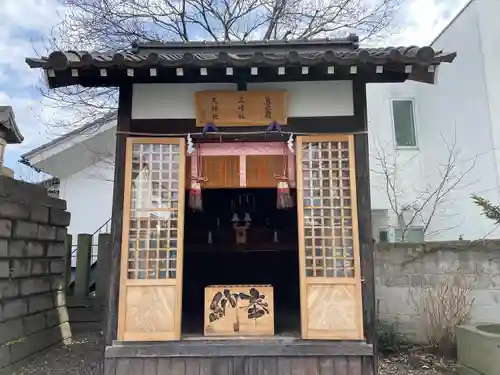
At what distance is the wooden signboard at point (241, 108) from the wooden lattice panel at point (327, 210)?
2.03 feet

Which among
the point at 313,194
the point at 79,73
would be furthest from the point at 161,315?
the point at 79,73

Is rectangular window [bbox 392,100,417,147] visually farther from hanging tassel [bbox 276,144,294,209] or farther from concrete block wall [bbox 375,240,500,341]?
hanging tassel [bbox 276,144,294,209]

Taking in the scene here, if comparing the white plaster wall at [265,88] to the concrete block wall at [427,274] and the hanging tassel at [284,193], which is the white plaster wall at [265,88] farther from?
the concrete block wall at [427,274]

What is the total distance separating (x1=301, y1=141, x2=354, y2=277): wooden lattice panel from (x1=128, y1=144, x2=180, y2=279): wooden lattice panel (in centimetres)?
163

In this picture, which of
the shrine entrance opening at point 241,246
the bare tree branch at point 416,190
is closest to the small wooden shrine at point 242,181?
the shrine entrance opening at point 241,246

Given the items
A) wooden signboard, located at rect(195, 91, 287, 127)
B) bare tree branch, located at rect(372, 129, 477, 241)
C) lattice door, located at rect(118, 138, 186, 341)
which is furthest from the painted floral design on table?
bare tree branch, located at rect(372, 129, 477, 241)

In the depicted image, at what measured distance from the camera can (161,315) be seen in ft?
15.7

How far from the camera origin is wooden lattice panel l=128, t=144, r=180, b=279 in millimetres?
4934

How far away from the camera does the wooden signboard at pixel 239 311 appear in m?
5.12

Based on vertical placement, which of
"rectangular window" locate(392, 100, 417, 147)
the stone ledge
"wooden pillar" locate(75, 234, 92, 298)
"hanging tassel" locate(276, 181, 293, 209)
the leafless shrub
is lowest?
the stone ledge

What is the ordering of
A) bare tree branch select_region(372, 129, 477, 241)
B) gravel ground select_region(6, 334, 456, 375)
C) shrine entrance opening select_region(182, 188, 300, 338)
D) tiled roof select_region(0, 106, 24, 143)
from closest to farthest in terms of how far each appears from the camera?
gravel ground select_region(6, 334, 456, 375), tiled roof select_region(0, 106, 24, 143), shrine entrance opening select_region(182, 188, 300, 338), bare tree branch select_region(372, 129, 477, 241)

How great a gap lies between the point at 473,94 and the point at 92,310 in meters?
9.40

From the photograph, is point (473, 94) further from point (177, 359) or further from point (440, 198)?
point (177, 359)

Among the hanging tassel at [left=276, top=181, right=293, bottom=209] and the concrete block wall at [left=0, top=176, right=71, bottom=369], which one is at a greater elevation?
the hanging tassel at [left=276, top=181, right=293, bottom=209]
